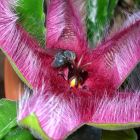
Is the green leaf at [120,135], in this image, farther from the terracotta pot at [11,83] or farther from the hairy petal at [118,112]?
the terracotta pot at [11,83]

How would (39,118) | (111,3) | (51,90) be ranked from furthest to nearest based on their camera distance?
(111,3) < (51,90) < (39,118)

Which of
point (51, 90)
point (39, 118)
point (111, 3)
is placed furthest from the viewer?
point (111, 3)

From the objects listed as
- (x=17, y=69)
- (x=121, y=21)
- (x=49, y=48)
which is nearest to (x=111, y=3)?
(x=121, y=21)

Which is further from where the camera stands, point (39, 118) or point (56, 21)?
point (56, 21)

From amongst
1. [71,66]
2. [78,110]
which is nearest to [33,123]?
[78,110]

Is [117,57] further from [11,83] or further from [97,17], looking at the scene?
[11,83]

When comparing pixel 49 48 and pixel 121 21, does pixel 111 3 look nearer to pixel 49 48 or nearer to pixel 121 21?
pixel 121 21

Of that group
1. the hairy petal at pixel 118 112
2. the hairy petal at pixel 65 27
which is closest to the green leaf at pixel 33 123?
the hairy petal at pixel 118 112

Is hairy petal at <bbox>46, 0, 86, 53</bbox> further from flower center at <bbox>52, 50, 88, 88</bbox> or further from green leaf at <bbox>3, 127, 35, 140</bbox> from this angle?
green leaf at <bbox>3, 127, 35, 140</bbox>
